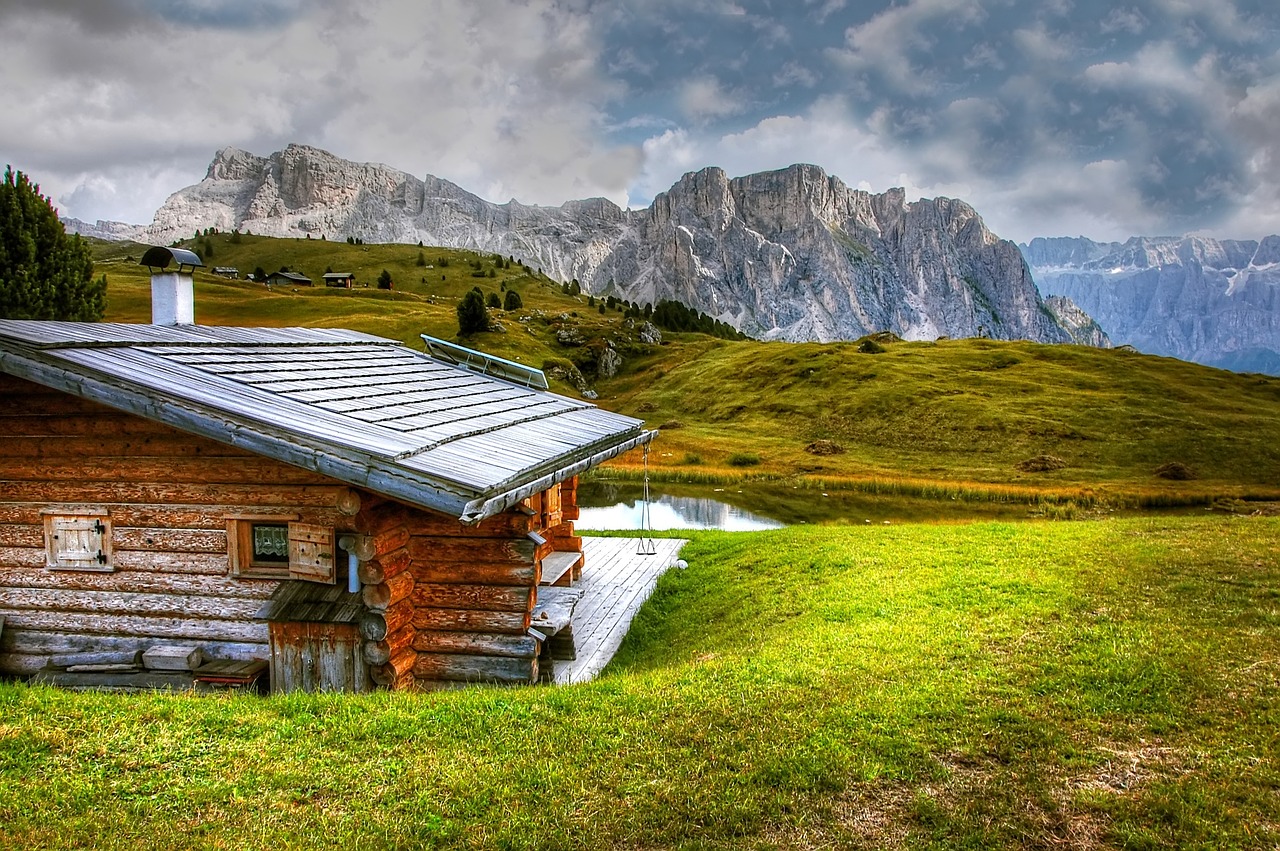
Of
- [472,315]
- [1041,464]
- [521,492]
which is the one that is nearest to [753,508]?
[1041,464]

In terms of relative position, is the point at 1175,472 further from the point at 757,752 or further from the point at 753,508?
the point at 757,752

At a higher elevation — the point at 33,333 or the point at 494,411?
the point at 33,333

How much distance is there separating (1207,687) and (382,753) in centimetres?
894

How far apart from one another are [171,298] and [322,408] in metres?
7.41

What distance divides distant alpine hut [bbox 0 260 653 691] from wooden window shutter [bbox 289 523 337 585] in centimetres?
2

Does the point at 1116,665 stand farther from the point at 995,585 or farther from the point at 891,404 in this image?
the point at 891,404

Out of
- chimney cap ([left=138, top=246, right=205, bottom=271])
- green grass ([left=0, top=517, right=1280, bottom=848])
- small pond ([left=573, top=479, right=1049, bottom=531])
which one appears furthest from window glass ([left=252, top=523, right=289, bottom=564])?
small pond ([left=573, top=479, right=1049, bottom=531])

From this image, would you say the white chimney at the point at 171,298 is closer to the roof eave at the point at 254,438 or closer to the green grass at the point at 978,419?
the roof eave at the point at 254,438

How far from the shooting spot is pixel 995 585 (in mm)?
13297

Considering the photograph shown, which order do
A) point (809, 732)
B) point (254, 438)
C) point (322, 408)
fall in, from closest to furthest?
1. point (809, 732)
2. point (254, 438)
3. point (322, 408)

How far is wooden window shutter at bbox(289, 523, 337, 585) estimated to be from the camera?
10047 mm

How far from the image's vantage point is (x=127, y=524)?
10.7 meters

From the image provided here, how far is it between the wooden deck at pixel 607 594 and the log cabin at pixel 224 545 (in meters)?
1.67

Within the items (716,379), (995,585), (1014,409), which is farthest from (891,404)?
(995,585)
